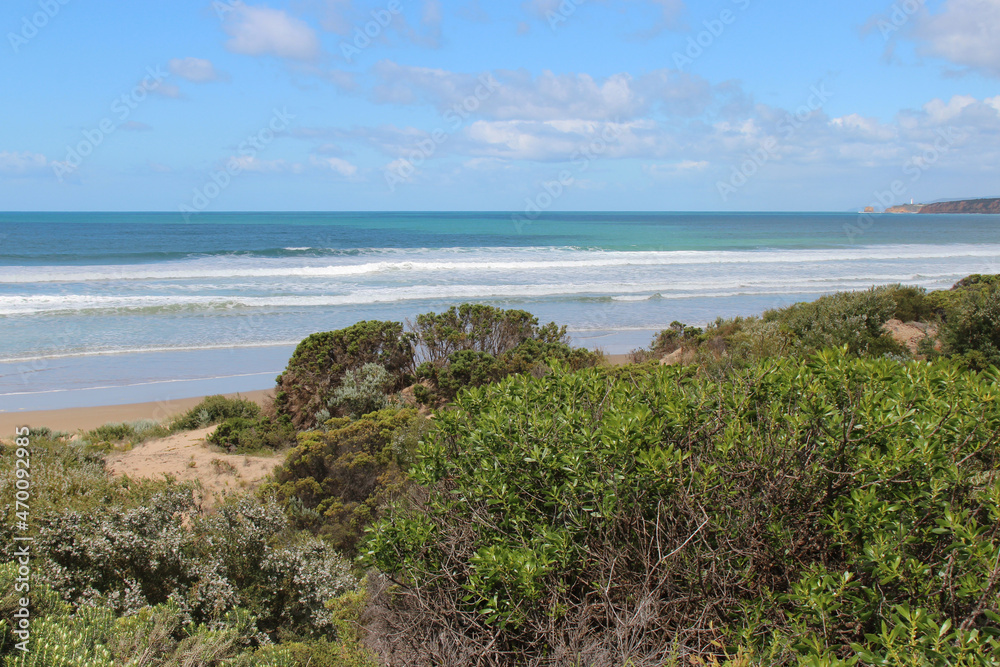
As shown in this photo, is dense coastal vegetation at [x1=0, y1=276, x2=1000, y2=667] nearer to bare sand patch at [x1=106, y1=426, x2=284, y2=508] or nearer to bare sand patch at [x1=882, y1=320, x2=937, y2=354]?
bare sand patch at [x1=106, y1=426, x2=284, y2=508]

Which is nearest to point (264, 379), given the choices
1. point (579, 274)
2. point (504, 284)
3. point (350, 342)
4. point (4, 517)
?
point (350, 342)

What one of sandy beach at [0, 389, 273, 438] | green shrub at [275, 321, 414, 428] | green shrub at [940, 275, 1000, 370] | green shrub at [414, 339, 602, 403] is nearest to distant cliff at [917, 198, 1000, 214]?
green shrub at [940, 275, 1000, 370]

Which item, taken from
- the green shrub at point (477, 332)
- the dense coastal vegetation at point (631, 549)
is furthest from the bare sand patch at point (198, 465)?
the green shrub at point (477, 332)

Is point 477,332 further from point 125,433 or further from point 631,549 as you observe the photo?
point 631,549

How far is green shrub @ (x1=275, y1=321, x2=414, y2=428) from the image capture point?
427 inches

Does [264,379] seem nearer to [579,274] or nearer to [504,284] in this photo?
[504,284]

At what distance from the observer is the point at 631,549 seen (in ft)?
10.1

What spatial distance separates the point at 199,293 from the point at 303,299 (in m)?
4.64

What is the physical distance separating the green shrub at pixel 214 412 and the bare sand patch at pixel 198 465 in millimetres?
1045

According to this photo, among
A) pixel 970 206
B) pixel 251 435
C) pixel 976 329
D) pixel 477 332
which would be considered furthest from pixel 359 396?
pixel 970 206

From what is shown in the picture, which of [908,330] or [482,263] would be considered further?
[482,263]

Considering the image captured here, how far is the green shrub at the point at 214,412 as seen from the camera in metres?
10.7

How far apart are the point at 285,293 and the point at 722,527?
2557 cm

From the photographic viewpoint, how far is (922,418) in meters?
2.78
